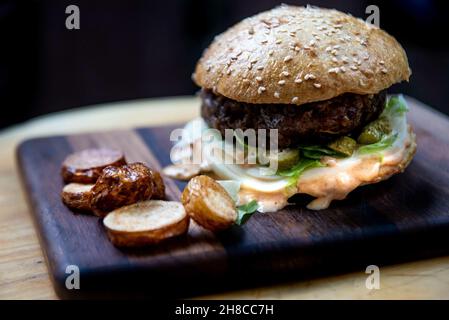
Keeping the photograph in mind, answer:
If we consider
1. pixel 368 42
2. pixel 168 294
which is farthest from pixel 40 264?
pixel 368 42

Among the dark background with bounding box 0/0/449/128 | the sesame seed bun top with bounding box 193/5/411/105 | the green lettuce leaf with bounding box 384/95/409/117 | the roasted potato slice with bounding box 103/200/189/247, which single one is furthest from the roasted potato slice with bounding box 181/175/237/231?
the dark background with bounding box 0/0/449/128

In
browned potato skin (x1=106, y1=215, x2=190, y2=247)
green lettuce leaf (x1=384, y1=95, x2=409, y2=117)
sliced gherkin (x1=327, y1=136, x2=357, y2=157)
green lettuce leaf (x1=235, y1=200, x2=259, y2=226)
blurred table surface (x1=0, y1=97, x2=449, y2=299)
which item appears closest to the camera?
blurred table surface (x1=0, y1=97, x2=449, y2=299)

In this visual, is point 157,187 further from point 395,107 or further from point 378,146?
point 395,107

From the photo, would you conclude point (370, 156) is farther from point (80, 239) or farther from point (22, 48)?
point (22, 48)

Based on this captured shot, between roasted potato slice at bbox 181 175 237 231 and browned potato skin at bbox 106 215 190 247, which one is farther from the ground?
roasted potato slice at bbox 181 175 237 231

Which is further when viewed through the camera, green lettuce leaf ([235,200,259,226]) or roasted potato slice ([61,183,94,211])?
roasted potato slice ([61,183,94,211])

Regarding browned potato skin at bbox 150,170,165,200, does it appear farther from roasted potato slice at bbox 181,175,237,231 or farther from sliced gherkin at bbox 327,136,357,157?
sliced gherkin at bbox 327,136,357,157

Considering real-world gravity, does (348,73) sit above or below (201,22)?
above
